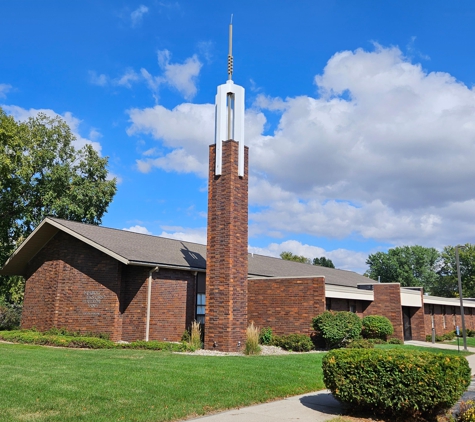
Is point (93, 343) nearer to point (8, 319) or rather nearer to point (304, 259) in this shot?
point (8, 319)

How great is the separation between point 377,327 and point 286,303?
6.97m

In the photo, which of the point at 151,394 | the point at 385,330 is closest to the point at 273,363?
the point at 151,394

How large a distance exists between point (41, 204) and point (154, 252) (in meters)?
16.9

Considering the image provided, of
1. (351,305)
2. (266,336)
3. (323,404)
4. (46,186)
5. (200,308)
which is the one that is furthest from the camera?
(46,186)

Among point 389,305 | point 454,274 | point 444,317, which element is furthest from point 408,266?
point 389,305

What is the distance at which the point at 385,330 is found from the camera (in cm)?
2573

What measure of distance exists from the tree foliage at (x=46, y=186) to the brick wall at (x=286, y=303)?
56.6 feet

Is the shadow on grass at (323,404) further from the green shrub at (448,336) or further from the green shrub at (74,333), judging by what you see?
the green shrub at (448,336)

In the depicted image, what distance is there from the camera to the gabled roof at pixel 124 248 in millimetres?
20281

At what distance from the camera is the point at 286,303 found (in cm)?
2173

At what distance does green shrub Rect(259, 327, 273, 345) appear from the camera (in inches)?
838

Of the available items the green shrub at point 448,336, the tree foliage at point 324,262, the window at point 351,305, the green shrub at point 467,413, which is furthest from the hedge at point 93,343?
the tree foliage at point 324,262

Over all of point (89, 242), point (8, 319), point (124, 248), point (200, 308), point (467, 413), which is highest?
point (89, 242)

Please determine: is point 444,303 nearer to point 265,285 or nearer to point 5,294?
point 265,285
